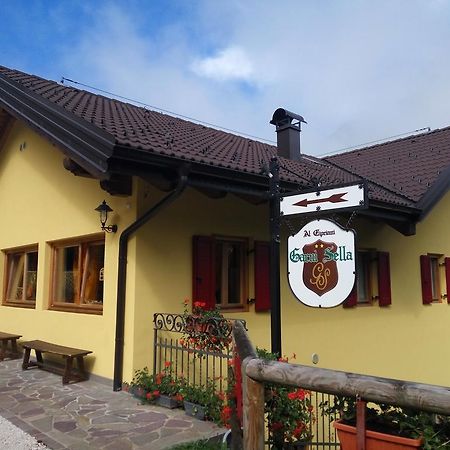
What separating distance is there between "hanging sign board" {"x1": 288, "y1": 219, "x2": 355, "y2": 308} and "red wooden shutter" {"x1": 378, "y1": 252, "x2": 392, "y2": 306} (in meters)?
5.41

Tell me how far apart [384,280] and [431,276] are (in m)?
2.17

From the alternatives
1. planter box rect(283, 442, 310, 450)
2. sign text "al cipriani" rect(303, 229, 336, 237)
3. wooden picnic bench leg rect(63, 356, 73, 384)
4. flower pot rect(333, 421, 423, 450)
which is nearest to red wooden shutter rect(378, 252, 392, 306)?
sign text "al cipriani" rect(303, 229, 336, 237)

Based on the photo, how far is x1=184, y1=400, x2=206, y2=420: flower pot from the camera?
4879 mm

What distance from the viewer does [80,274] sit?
7434 millimetres

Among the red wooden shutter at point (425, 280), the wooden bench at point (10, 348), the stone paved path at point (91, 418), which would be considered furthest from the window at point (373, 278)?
→ the wooden bench at point (10, 348)

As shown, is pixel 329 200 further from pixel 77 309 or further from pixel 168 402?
pixel 77 309

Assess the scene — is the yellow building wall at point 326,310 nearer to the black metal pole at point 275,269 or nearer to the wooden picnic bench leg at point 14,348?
the black metal pole at point 275,269

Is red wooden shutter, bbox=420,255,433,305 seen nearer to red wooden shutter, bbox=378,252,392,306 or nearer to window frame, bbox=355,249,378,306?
red wooden shutter, bbox=378,252,392,306

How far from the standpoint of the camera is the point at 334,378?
2371mm

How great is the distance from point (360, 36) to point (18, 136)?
24.3 feet

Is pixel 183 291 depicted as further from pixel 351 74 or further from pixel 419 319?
pixel 351 74

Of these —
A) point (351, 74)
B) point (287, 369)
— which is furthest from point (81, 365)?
point (351, 74)

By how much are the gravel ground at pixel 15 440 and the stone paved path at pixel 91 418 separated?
6 cm

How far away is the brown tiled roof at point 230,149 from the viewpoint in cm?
566
